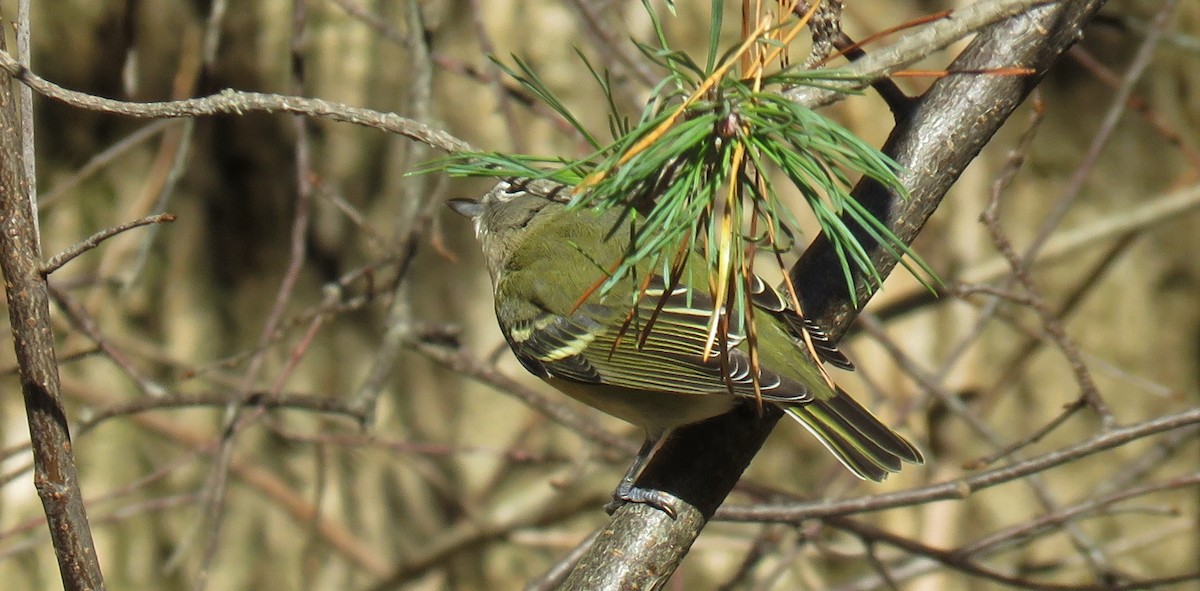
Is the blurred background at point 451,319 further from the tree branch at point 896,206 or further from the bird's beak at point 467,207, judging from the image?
Answer: the tree branch at point 896,206

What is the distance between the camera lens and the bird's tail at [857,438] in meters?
2.00

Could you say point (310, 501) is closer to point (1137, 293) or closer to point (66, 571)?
point (66, 571)

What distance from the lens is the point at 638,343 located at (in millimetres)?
1649

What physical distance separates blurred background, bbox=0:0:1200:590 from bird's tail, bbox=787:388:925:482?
128cm

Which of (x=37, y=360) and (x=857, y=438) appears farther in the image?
(x=857, y=438)

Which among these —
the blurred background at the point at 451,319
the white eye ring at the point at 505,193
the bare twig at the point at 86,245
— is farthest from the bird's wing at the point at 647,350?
the blurred background at the point at 451,319

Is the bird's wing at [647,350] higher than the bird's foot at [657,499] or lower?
higher

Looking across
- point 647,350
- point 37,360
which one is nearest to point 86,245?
point 37,360

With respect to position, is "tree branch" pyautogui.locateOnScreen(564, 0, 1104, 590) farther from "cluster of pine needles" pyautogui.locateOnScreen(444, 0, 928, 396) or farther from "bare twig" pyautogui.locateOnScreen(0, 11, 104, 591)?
"bare twig" pyautogui.locateOnScreen(0, 11, 104, 591)

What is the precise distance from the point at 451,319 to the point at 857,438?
2.21m

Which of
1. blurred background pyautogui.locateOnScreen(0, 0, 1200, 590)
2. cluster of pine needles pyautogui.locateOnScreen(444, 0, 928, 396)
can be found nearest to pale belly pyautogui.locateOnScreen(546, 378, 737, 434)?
cluster of pine needles pyautogui.locateOnScreen(444, 0, 928, 396)

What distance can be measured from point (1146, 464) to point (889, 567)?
2.63ft

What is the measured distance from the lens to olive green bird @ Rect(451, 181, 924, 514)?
6.48 feet

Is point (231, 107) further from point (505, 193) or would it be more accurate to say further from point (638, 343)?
point (505, 193)
